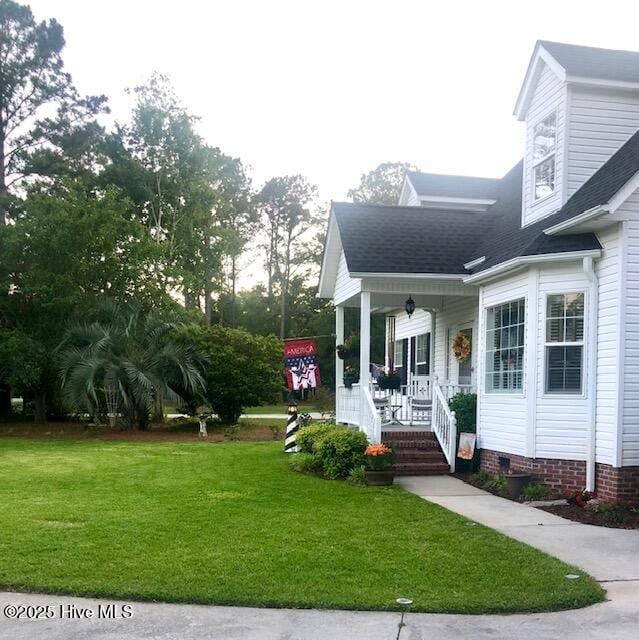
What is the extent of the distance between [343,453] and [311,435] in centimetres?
164

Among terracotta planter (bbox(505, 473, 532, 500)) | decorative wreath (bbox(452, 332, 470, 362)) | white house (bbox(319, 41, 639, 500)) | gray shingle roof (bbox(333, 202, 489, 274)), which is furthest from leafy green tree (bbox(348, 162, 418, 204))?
terracotta planter (bbox(505, 473, 532, 500))

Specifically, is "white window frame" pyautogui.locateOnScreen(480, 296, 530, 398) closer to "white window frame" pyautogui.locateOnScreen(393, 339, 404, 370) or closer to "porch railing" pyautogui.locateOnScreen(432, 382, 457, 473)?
"porch railing" pyautogui.locateOnScreen(432, 382, 457, 473)

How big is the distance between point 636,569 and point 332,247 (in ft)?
34.1

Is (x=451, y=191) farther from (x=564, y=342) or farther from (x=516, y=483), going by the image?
(x=516, y=483)

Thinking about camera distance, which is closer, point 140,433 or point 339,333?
point 339,333

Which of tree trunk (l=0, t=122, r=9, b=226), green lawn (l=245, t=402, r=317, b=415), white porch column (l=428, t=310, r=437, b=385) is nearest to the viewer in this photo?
white porch column (l=428, t=310, r=437, b=385)

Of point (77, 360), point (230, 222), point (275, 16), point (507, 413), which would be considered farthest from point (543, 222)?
point (230, 222)

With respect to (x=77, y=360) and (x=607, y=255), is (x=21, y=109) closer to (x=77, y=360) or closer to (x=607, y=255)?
(x=77, y=360)

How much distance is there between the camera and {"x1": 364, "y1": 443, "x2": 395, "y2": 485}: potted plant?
407 inches

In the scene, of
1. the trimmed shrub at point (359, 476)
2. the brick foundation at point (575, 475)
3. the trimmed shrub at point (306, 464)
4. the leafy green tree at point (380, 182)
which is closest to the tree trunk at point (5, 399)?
the trimmed shrub at point (306, 464)

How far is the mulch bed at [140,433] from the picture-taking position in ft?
61.9

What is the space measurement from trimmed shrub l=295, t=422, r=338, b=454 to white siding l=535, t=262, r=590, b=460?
385 cm

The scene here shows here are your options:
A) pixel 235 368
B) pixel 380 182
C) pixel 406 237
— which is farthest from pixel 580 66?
pixel 380 182

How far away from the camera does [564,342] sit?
31.3 ft
